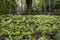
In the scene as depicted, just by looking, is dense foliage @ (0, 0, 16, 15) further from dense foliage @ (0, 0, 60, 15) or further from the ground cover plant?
the ground cover plant

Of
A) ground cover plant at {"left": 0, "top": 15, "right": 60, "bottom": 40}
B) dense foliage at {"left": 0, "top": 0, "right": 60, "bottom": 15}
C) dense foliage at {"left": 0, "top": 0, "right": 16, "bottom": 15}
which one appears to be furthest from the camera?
dense foliage at {"left": 0, "top": 0, "right": 16, "bottom": 15}

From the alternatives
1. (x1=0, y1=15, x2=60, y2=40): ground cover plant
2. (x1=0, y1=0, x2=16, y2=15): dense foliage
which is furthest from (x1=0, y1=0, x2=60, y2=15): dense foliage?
(x1=0, y1=15, x2=60, y2=40): ground cover plant

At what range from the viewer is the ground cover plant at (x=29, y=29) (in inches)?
285

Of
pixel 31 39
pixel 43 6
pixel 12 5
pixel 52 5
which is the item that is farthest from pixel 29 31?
pixel 43 6

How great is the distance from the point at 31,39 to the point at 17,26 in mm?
1298

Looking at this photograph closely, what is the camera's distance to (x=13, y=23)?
8672 mm

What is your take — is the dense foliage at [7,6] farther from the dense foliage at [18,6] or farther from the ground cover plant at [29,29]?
the ground cover plant at [29,29]

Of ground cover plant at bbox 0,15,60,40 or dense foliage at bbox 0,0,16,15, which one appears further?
dense foliage at bbox 0,0,16,15

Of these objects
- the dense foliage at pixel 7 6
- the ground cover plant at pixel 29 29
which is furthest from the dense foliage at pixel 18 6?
the ground cover plant at pixel 29 29

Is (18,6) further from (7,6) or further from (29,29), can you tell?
(29,29)

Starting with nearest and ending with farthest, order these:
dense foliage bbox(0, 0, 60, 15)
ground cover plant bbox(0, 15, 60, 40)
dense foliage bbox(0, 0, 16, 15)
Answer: ground cover plant bbox(0, 15, 60, 40)
dense foliage bbox(0, 0, 60, 15)
dense foliage bbox(0, 0, 16, 15)

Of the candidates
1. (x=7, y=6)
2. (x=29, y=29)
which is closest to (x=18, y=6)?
(x=7, y=6)

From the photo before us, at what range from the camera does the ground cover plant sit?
23.8 ft

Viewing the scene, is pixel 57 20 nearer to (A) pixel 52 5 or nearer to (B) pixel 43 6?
Result: (A) pixel 52 5
